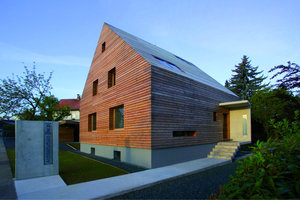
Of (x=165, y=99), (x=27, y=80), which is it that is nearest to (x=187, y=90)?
(x=165, y=99)

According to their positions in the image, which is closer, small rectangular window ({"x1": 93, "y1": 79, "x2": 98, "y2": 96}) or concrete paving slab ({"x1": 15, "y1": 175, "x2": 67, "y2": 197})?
concrete paving slab ({"x1": 15, "y1": 175, "x2": 67, "y2": 197})

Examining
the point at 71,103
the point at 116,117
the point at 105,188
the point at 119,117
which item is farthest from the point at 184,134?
the point at 71,103

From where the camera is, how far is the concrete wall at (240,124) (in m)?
12.6

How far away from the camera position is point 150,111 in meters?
7.76

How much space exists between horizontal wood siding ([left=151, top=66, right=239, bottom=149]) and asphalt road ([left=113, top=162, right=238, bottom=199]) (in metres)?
2.25

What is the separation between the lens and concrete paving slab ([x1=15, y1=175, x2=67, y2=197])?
501 cm

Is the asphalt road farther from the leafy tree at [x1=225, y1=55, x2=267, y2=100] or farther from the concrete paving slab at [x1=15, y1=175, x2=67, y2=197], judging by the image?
the leafy tree at [x1=225, y1=55, x2=267, y2=100]

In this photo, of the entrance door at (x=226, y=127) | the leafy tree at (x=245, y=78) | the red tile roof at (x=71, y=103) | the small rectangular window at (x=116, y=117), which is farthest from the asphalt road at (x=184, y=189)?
the red tile roof at (x=71, y=103)

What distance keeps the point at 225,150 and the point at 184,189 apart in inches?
266

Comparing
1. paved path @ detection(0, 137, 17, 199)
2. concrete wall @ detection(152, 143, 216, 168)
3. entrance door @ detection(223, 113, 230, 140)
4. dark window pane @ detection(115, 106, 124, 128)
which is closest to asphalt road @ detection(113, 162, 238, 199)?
concrete wall @ detection(152, 143, 216, 168)

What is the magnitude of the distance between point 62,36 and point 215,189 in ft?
37.2

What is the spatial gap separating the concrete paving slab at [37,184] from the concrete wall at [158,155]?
3.39 metres

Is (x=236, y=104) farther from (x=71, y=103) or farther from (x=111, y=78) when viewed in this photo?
(x=71, y=103)

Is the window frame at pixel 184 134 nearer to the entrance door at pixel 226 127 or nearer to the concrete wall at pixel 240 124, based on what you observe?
the entrance door at pixel 226 127
